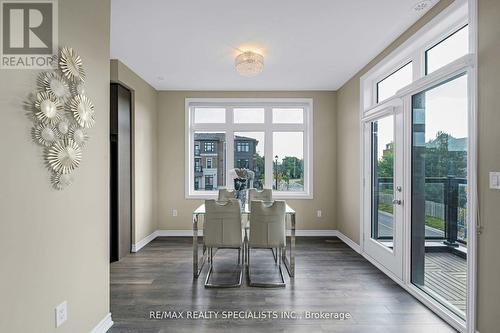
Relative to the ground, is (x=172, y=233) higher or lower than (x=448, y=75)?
lower

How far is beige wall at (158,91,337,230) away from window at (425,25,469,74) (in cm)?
244

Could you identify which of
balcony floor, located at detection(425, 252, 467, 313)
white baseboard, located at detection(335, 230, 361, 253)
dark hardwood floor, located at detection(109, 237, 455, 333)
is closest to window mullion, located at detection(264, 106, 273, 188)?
white baseboard, located at detection(335, 230, 361, 253)

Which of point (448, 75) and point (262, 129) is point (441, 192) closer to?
point (448, 75)

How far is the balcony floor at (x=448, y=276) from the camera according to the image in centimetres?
Answer: 235

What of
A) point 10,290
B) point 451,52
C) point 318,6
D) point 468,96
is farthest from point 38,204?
point 451,52

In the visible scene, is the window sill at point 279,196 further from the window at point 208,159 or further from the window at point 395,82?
the window at point 395,82

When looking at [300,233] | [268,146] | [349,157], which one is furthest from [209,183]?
[349,157]

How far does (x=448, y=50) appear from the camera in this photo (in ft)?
8.27

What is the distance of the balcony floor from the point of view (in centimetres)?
235

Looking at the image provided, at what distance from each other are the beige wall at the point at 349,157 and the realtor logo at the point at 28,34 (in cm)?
355

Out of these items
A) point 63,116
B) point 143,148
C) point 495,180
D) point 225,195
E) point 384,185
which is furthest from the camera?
point 143,148

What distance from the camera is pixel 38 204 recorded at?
1.54m

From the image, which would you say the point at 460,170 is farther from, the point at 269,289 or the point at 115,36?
the point at 115,36

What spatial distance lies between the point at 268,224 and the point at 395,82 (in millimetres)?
→ 2378
